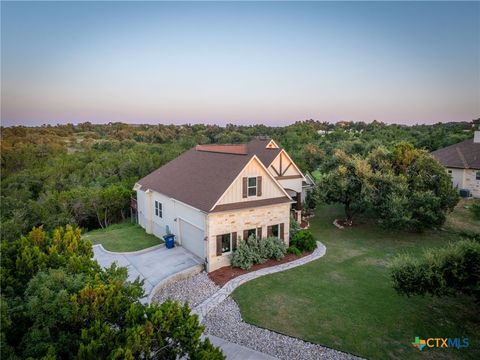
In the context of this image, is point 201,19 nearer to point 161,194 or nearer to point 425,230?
point 161,194

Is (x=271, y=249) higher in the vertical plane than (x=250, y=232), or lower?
lower

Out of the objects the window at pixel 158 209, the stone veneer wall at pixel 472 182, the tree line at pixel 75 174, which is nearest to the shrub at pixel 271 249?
the window at pixel 158 209

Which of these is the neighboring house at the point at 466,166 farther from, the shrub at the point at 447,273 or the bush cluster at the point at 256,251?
the shrub at the point at 447,273

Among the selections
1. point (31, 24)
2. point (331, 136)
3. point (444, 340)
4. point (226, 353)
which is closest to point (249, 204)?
point (226, 353)

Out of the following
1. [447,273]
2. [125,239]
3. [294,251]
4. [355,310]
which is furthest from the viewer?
[125,239]

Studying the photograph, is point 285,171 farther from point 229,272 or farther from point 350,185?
point 229,272

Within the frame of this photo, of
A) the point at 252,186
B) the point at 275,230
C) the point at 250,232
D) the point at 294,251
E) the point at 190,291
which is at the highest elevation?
the point at 252,186

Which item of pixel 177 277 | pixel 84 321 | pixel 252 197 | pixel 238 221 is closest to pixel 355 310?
pixel 238 221
